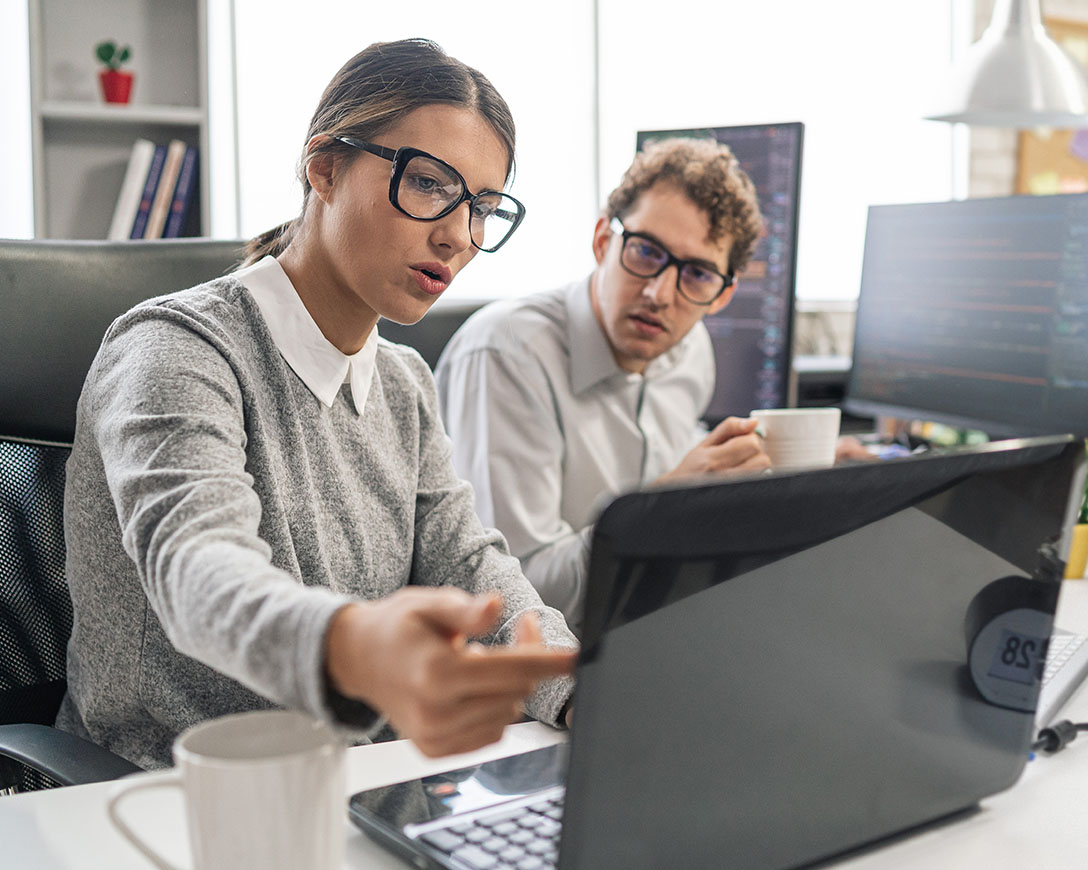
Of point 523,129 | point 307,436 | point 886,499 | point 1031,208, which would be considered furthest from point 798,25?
point 886,499

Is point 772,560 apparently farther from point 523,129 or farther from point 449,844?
point 523,129

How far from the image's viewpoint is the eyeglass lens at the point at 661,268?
153cm

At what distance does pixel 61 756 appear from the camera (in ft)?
2.55

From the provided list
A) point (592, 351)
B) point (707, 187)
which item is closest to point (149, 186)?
point (592, 351)

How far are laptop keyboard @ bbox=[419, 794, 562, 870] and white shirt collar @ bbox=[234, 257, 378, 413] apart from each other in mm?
455

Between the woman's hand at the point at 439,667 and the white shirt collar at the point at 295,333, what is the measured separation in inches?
21.1

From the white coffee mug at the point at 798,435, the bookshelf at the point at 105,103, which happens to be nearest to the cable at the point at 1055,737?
the white coffee mug at the point at 798,435

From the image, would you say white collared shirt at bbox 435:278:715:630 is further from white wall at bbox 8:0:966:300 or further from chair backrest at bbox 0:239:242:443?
white wall at bbox 8:0:966:300

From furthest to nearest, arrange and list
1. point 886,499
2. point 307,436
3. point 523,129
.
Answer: point 523,129, point 307,436, point 886,499

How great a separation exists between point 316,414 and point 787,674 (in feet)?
1.80

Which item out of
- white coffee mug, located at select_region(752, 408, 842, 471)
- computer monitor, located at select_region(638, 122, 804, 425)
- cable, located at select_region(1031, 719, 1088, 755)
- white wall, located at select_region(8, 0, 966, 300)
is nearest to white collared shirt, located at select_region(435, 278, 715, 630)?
white coffee mug, located at select_region(752, 408, 842, 471)

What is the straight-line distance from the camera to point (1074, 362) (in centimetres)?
153

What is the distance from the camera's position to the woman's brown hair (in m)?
0.90

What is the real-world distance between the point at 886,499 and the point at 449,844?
0.32 metres
